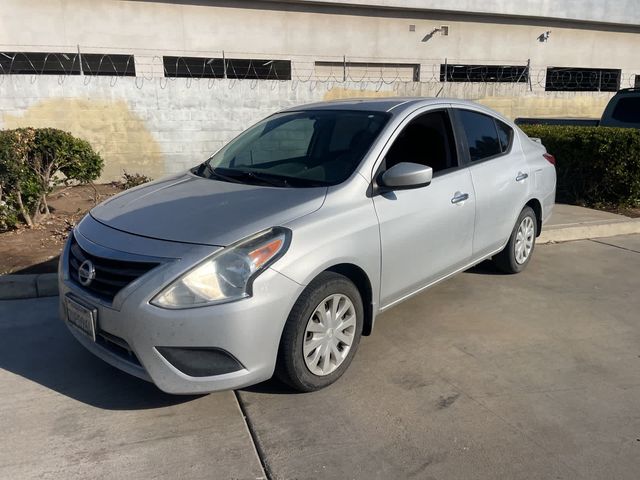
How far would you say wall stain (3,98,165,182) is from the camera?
963 cm

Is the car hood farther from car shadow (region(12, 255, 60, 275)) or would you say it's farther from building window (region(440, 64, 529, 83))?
building window (region(440, 64, 529, 83))

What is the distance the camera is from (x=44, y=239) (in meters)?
6.13

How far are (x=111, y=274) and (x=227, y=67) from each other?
1707cm

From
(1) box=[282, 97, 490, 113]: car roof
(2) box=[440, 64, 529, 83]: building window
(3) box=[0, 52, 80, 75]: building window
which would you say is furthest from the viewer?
→ (2) box=[440, 64, 529, 83]: building window

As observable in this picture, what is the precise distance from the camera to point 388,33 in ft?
64.7

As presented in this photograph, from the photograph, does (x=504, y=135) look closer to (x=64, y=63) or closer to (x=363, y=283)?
(x=363, y=283)

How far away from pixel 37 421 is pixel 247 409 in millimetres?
1167

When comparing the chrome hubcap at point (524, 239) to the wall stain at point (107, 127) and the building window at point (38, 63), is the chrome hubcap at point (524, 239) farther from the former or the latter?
the building window at point (38, 63)

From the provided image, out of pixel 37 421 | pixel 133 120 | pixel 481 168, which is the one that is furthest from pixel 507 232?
pixel 133 120

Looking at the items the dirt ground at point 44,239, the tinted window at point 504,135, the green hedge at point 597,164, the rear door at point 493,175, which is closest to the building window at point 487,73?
the green hedge at point 597,164

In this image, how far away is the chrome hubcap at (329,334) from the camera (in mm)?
3238

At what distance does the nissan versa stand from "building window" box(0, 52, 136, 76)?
14914 mm

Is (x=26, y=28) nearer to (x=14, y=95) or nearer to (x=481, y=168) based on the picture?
(x=14, y=95)

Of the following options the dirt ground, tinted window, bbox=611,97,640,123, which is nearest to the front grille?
the dirt ground
